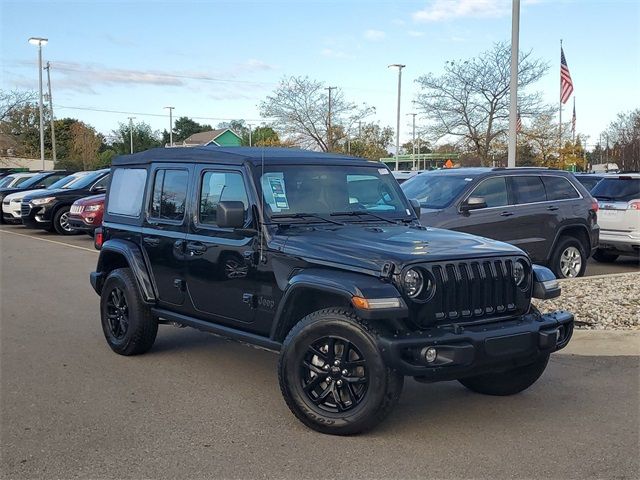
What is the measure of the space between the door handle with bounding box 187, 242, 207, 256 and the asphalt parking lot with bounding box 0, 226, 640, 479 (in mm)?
1084

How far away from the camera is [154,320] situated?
657 cm

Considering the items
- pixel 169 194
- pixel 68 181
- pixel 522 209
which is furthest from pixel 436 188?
pixel 68 181

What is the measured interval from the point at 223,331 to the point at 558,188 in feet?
24.5

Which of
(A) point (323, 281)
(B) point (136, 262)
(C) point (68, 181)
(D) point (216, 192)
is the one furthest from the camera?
(C) point (68, 181)

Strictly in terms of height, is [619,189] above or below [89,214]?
above

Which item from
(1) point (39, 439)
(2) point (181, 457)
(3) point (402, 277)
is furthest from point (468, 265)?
(1) point (39, 439)

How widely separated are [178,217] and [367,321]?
2.37 meters

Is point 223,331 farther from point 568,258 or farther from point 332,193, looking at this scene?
point 568,258

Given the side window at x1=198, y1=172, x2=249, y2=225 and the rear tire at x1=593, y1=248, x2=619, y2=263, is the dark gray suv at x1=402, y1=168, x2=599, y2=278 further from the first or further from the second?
the side window at x1=198, y1=172, x2=249, y2=225

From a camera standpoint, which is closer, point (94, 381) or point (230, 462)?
point (230, 462)

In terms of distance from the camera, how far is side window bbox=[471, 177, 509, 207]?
34.8 feet

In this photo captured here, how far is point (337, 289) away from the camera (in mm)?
4535

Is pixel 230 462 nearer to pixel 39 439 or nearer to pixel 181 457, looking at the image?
pixel 181 457

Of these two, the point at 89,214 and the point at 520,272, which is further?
the point at 89,214
